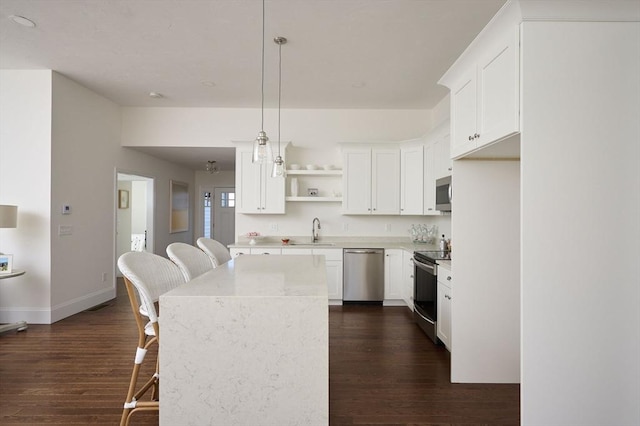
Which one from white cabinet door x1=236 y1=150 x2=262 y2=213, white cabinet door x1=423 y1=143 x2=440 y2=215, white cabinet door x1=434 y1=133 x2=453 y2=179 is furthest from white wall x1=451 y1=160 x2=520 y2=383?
white cabinet door x1=236 y1=150 x2=262 y2=213

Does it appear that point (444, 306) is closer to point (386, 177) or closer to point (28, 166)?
point (386, 177)

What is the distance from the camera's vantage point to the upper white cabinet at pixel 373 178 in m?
4.70

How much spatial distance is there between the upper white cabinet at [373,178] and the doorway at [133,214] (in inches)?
143

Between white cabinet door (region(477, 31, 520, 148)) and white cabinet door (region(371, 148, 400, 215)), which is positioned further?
white cabinet door (region(371, 148, 400, 215))

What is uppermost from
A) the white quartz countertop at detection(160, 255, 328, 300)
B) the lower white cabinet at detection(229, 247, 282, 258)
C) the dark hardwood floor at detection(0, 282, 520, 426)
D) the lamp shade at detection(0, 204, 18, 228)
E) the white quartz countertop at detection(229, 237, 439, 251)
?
the lamp shade at detection(0, 204, 18, 228)

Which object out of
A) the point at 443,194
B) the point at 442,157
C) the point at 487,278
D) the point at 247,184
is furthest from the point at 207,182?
the point at 487,278

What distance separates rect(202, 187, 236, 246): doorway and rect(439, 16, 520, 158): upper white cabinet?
6.35m

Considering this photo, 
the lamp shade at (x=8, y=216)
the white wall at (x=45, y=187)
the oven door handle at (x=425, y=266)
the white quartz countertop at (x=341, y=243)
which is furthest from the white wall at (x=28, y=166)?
the oven door handle at (x=425, y=266)

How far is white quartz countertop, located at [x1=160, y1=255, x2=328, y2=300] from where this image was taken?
4.95 feet

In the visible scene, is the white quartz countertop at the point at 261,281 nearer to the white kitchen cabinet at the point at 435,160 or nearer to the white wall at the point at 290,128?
the white kitchen cabinet at the point at 435,160

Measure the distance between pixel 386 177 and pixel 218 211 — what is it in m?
4.80

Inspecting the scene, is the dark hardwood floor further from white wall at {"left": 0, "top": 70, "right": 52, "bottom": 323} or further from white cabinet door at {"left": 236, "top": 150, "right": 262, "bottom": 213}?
white cabinet door at {"left": 236, "top": 150, "right": 262, "bottom": 213}

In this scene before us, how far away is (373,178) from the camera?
185 inches

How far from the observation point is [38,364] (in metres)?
2.75
